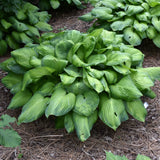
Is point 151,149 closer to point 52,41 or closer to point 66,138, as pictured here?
point 66,138

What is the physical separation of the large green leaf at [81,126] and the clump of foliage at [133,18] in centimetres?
188

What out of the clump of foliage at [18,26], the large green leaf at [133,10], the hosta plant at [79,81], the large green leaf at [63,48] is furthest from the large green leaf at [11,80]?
the large green leaf at [133,10]

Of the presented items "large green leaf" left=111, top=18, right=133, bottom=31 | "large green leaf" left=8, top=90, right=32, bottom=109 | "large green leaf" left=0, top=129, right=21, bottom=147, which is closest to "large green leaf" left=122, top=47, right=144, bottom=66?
"large green leaf" left=111, top=18, right=133, bottom=31

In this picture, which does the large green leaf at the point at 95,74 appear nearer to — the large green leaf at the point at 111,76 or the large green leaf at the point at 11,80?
the large green leaf at the point at 111,76

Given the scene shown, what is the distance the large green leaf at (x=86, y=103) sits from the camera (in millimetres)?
2473

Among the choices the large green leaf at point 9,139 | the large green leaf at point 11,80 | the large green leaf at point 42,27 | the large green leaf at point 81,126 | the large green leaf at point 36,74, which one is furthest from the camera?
the large green leaf at point 42,27

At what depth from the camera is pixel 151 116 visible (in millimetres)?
3031

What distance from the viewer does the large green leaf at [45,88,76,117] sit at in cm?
244

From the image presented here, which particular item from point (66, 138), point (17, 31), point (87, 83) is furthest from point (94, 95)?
point (17, 31)

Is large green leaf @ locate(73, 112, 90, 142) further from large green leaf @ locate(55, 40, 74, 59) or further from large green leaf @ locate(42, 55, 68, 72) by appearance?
large green leaf @ locate(55, 40, 74, 59)

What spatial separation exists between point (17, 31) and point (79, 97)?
2281mm

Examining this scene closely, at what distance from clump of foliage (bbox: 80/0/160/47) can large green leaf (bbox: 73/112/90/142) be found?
1880mm

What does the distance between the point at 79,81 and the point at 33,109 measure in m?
0.61

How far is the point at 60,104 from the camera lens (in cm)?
247
